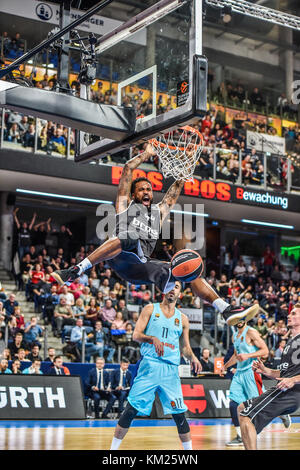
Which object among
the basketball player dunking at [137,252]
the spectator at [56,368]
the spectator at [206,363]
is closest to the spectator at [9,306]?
the spectator at [56,368]

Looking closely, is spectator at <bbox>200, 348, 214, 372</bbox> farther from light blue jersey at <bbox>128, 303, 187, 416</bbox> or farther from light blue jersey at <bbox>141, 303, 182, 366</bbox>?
light blue jersey at <bbox>128, 303, 187, 416</bbox>

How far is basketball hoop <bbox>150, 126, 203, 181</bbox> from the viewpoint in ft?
28.1

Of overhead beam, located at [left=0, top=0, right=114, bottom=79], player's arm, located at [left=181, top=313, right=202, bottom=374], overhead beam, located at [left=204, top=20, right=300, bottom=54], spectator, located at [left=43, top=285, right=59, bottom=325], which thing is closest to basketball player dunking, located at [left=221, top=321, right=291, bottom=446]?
player's arm, located at [left=181, top=313, right=202, bottom=374]

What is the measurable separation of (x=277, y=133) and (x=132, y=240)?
2225cm

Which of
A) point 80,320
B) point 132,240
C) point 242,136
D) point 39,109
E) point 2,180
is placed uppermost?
point 242,136

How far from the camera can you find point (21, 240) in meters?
20.8

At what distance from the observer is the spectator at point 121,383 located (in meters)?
14.0

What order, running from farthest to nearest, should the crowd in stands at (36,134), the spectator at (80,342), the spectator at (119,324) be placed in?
the crowd in stands at (36,134) → the spectator at (119,324) → the spectator at (80,342)

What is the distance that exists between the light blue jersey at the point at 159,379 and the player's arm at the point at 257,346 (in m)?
2.45

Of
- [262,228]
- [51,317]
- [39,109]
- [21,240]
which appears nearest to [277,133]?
[262,228]

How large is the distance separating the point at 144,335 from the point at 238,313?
4.50 ft

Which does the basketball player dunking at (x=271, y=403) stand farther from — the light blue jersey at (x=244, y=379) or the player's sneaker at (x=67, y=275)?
the light blue jersey at (x=244, y=379)

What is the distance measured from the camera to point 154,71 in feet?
24.5

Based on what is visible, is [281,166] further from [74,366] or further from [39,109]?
[39,109]
